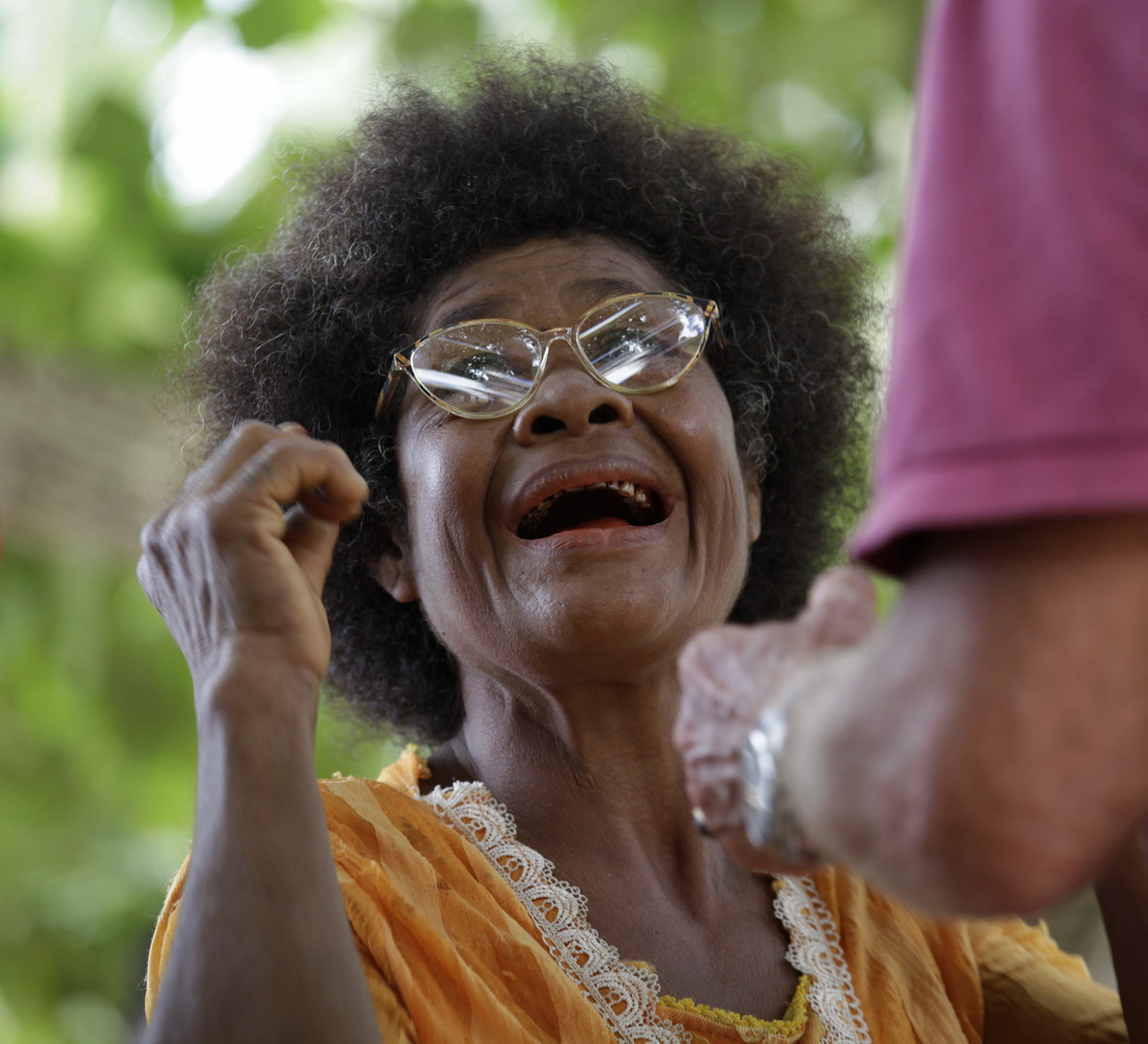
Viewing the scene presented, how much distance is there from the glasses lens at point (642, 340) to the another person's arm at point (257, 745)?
73cm

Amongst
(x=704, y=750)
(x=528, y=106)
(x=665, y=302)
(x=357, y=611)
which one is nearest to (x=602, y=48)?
(x=528, y=106)

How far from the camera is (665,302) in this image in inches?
104

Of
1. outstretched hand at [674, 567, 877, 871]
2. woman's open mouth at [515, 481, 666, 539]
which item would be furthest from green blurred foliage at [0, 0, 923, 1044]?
outstretched hand at [674, 567, 877, 871]

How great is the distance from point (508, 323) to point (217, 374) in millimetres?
841

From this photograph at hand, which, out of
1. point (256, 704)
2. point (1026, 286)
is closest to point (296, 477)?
point (256, 704)

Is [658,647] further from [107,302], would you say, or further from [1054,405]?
[107,302]

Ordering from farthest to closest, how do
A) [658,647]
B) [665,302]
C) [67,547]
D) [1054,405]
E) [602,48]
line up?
[67,547] → [602,48] → [665,302] → [658,647] → [1054,405]

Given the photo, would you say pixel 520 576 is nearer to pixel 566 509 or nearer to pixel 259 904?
pixel 566 509

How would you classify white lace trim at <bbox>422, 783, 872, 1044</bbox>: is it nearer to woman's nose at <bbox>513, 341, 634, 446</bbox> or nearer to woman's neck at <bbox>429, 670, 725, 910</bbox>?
woman's neck at <bbox>429, 670, 725, 910</bbox>

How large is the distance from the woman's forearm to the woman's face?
68 cm

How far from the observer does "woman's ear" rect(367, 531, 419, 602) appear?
2750mm

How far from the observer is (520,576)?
239 cm

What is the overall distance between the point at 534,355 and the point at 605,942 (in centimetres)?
103

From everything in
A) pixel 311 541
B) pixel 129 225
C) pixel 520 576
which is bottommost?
pixel 129 225
